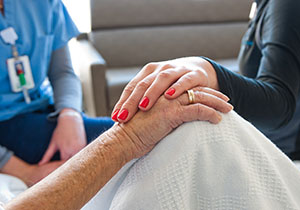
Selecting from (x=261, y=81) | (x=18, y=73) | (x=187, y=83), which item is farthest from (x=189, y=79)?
(x=18, y=73)

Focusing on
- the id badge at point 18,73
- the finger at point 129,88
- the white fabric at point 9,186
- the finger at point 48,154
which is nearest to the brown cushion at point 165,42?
the id badge at point 18,73

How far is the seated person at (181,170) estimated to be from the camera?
568 millimetres

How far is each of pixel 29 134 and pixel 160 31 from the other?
6.01 ft

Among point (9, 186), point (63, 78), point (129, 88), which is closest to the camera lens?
point (129, 88)

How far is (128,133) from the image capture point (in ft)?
2.09

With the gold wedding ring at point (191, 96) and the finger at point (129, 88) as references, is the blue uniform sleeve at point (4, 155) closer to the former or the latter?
the finger at point (129, 88)

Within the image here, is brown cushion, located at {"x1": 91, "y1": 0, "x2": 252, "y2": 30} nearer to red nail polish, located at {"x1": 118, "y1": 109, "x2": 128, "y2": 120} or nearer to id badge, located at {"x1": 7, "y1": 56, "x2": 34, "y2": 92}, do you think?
id badge, located at {"x1": 7, "y1": 56, "x2": 34, "y2": 92}

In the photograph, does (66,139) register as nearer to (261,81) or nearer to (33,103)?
(33,103)

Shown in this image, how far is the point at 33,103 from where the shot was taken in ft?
3.68

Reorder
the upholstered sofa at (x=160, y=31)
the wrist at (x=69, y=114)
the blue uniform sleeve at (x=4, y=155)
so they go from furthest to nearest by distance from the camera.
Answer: the upholstered sofa at (x=160, y=31) → the wrist at (x=69, y=114) → the blue uniform sleeve at (x=4, y=155)

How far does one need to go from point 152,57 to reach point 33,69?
1615 mm

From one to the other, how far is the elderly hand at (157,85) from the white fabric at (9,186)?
14.3 inches

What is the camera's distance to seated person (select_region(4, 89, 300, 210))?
57cm

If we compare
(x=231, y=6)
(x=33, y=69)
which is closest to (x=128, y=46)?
(x=231, y=6)
